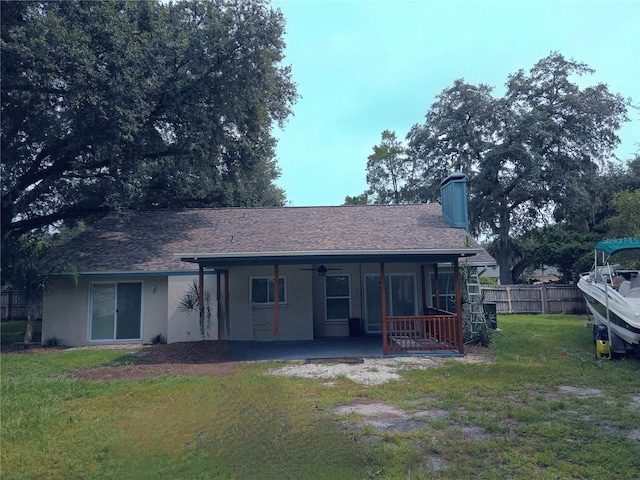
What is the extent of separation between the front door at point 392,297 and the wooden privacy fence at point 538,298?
782cm

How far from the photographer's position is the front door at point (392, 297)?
15.0 m

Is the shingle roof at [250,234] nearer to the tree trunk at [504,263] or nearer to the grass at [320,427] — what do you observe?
the grass at [320,427]

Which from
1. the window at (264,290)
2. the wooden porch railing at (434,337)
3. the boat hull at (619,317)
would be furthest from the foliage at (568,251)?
the window at (264,290)

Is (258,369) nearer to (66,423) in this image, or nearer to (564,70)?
(66,423)

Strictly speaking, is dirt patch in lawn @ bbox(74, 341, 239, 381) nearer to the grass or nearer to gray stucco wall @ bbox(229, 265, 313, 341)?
the grass

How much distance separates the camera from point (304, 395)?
7.68m

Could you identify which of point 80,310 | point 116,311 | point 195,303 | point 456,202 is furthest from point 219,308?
point 456,202

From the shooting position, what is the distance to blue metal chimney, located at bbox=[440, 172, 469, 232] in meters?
14.6

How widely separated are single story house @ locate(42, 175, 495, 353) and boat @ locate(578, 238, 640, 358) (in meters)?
3.03

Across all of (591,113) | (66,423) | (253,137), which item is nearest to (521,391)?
(66,423)

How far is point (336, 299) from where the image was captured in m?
15.1

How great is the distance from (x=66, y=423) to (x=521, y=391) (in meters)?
6.92

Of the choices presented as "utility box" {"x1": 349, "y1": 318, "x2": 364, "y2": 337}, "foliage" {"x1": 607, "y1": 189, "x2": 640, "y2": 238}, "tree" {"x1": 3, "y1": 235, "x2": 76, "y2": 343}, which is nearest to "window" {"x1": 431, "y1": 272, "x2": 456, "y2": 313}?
"utility box" {"x1": 349, "y1": 318, "x2": 364, "y2": 337}

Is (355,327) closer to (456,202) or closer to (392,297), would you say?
(392,297)
